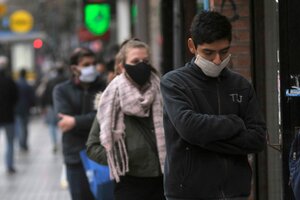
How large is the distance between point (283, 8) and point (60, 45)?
50.0 metres

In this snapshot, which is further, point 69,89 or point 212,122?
point 69,89

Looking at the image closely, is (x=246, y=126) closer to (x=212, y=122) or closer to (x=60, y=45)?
Result: (x=212, y=122)

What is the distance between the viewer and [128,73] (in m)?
4.75

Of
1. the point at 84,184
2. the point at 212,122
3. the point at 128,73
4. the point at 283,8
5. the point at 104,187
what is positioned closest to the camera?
the point at 212,122

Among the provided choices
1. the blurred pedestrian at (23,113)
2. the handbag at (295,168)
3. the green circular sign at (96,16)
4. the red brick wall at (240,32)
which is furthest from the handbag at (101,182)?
the blurred pedestrian at (23,113)

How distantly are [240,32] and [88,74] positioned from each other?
158cm

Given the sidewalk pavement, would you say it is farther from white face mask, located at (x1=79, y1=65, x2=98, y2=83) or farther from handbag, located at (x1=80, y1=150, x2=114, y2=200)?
handbag, located at (x1=80, y1=150, x2=114, y2=200)

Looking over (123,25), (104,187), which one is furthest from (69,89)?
(123,25)

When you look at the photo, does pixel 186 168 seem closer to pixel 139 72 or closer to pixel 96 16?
pixel 139 72

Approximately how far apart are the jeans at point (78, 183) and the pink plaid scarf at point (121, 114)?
168 cm

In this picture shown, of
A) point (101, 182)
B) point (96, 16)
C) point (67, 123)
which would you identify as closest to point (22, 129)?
point (96, 16)

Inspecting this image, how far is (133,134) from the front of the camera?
467 centimetres

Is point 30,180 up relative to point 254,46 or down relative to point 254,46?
down

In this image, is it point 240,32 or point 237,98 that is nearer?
point 237,98
